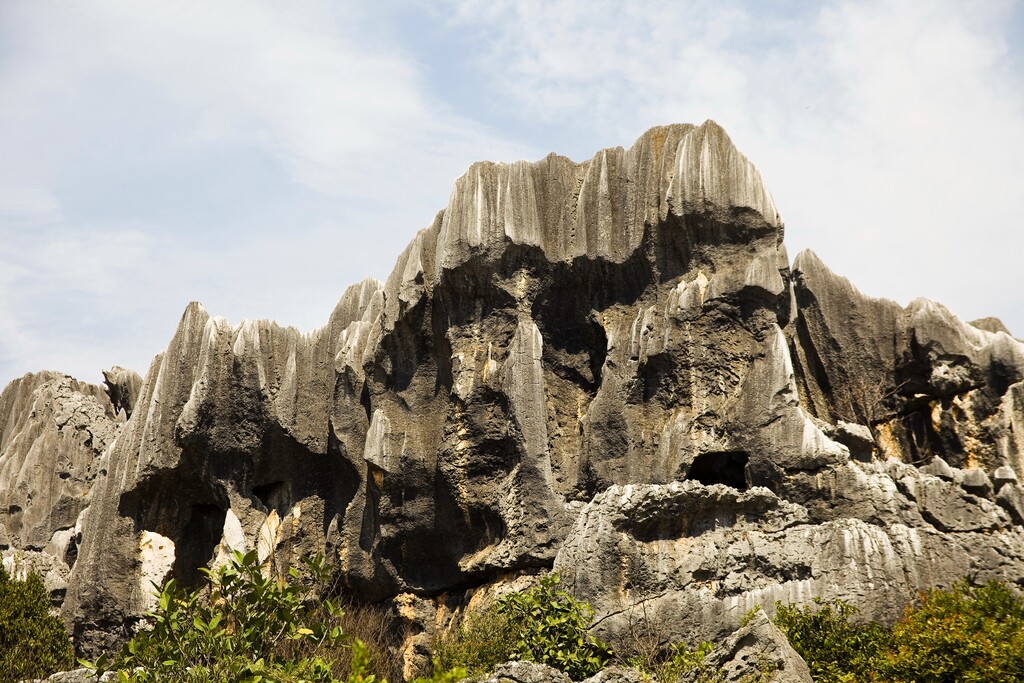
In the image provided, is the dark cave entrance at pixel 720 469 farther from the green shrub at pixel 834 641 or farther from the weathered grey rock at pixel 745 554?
the green shrub at pixel 834 641

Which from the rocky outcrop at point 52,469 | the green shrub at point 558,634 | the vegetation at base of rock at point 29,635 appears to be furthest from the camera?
the rocky outcrop at point 52,469

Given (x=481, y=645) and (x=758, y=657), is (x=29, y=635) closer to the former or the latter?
(x=481, y=645)

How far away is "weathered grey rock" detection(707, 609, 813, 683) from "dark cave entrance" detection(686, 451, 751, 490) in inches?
254

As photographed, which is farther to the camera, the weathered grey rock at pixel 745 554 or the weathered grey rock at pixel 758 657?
the weathered grey rock at pixel 745 554

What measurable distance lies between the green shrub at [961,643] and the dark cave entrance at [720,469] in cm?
482

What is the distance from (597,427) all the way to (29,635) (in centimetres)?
1156

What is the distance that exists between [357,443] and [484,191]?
6247 millimetres

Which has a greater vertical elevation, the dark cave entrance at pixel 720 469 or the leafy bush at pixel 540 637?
the dark cave entrance at pixel 720 469

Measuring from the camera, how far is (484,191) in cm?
2559

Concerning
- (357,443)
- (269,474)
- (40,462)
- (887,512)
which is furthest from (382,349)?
(40,462)

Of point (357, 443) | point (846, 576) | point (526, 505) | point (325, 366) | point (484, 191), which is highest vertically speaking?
point (484, 191)

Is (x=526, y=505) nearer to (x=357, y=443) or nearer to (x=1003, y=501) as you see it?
(x=357, y=443)

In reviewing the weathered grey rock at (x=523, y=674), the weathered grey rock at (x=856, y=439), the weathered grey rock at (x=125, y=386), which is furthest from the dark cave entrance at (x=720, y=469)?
the weathered grey rock at (x=125, y=386)

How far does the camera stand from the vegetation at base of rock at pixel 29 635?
24.6 m
